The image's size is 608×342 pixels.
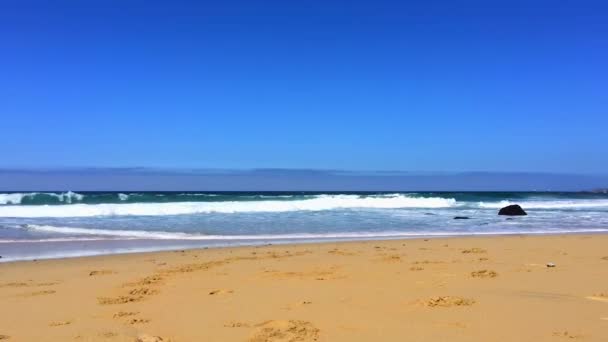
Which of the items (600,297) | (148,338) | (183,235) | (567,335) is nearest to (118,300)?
(148,338)

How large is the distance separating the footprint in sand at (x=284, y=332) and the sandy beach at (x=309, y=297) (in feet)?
0.04

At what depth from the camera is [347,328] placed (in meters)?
4.63

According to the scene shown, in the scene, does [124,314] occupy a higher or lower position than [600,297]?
lower

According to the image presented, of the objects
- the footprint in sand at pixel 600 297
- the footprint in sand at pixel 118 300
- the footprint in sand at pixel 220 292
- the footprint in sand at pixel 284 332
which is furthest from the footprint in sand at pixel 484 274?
the footprint in sand at pixel 118 300

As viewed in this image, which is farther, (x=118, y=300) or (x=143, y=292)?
(x=143, y=292)

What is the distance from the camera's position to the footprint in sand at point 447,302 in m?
5.44

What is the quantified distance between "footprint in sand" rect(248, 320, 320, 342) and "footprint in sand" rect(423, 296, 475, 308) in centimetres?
148

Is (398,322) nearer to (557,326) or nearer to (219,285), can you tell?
(557,326)

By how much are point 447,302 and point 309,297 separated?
151cm

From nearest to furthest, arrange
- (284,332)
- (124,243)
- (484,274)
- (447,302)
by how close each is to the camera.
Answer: (284,332) < (447,302) < (484,274) < (124,243)

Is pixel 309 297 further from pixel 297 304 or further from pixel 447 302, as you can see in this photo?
pixel 447 302

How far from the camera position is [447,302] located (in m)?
5.50

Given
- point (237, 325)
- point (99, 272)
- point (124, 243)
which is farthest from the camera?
point (124, 243)

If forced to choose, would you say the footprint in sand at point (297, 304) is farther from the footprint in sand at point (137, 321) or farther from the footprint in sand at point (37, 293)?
the footprint in sand at point (37, 293)
